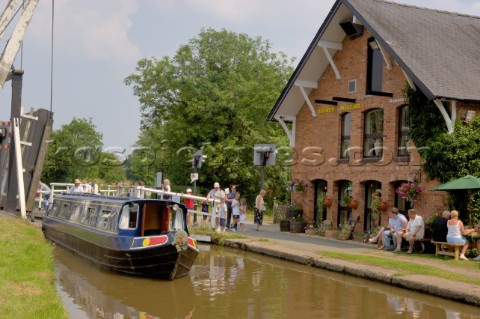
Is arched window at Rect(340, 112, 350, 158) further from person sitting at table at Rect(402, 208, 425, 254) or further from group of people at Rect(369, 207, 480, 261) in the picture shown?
person sitting at table at Rect(402, 208, 425, 254)

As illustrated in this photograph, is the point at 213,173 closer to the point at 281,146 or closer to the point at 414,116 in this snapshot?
the point at 281,146

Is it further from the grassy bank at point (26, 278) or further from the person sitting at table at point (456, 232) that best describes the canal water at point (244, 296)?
the person sitting at table at point (456, 232)

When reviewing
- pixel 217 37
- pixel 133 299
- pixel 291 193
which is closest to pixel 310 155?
pixel 291 193

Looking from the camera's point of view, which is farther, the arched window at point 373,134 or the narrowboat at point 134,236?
the arched window at point 373,134

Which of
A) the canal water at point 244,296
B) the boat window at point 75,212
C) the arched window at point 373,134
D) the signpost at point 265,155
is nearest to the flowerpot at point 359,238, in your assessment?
the arched window at point 373,134

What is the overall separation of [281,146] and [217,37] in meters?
9.32

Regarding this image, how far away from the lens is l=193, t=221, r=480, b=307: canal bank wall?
1166 centimetres

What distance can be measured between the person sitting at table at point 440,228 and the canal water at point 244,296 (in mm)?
3419

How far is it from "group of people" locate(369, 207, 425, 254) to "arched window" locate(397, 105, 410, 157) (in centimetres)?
220

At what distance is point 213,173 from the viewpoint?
136 feet

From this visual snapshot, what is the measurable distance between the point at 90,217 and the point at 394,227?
8168 millimetres

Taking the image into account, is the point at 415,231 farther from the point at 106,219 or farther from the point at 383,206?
the point at 106,219

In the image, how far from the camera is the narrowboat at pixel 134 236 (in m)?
13.5

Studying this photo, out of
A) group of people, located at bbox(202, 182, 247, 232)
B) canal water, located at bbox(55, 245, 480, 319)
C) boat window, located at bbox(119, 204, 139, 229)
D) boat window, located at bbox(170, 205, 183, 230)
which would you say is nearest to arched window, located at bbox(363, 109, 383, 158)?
group of people, located at bbox(202, 182, 247, 232)
